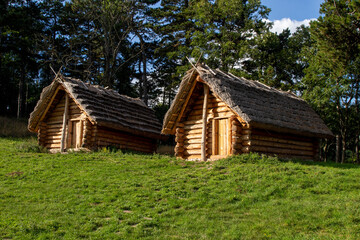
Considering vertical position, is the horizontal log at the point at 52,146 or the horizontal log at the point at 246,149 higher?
the horizontal log at the point at 246,149

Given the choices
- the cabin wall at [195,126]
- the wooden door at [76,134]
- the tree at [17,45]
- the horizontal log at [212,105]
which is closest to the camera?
the horizontal log at [212,105]

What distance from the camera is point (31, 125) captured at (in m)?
24.7

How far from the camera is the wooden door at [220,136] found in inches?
695

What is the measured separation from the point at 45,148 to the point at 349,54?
62.8 ft

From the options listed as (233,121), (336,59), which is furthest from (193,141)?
(336,59)

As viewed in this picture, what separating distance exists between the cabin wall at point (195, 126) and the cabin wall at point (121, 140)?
5.10 meters

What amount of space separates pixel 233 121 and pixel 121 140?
895 centimetres

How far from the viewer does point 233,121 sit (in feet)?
55.1

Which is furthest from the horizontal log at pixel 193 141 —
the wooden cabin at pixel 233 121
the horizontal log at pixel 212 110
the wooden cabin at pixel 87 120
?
the wooden cabin at pixel 87 120

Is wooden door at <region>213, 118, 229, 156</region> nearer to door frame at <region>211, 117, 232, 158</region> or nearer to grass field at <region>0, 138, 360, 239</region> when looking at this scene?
door frame at <region>211, 117, 232, 158</region>

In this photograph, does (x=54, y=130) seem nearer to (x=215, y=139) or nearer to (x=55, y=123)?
(x=55, y=123)

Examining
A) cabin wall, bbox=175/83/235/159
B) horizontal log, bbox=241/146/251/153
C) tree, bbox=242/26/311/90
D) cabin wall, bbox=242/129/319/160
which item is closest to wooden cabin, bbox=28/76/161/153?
cabin wall, bbox=175/83/235/159

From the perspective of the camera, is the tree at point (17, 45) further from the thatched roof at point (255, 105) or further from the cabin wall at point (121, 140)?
the thatched roof at point (255, 105)

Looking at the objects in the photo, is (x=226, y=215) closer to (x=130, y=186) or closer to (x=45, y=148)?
(x=130, y=186)
